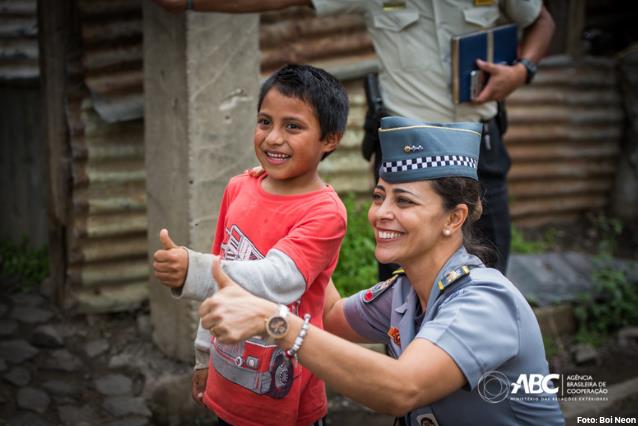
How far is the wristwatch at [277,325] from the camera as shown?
2.07m

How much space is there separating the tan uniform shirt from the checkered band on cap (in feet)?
4.53

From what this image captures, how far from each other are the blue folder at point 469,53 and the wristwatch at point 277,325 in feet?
6.89

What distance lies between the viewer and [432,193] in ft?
8.19

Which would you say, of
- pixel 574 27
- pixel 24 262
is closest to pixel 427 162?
pixel 24 262

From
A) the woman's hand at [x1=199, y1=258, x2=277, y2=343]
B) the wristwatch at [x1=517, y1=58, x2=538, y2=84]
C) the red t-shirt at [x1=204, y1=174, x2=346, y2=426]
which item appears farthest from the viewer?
the wristwatch at [x1=517, y1=58, x2=538, y2=84]

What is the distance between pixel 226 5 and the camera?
3592 mm

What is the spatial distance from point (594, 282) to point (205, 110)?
3377 mm

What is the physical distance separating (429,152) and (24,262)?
422cm

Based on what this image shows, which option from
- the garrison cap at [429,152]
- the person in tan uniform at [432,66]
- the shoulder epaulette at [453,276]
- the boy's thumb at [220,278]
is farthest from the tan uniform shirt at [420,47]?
the boy's thumb at [220,278]

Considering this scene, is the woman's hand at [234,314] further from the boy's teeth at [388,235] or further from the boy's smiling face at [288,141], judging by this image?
the boy's smiling face at [288,141]

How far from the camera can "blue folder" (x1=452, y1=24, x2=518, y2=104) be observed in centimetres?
383

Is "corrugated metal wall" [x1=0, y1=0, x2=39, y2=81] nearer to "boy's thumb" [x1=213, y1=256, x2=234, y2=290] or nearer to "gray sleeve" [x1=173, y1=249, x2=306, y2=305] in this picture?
"gray sleeve" [x1=173, y1=249, x2=306, y2=305]

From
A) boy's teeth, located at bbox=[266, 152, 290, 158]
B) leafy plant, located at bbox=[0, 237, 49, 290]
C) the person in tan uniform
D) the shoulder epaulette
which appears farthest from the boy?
leafy plant, located at bbox=[0, 237, 49, 290]

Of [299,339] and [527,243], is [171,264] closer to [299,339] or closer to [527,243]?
[299,339]
